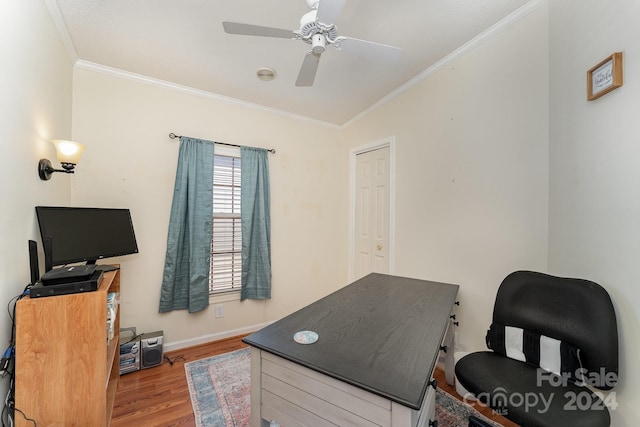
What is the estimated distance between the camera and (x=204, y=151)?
2.76 m

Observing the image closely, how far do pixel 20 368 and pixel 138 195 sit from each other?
162 cm

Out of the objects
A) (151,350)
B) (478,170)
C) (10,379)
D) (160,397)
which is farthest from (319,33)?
(151,350)

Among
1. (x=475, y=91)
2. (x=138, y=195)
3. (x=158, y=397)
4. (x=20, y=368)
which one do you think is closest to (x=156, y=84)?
(x=138, y=195)

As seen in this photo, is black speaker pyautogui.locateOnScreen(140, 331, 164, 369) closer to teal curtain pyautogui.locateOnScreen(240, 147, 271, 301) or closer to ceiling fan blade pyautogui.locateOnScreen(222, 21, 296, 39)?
teal curtain pyautogui.locateOnScreen(240, 147, 271, 301)

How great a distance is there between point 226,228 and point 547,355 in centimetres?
282

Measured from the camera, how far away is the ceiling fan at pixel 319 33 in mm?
1279

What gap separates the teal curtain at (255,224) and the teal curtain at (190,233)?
377 mm

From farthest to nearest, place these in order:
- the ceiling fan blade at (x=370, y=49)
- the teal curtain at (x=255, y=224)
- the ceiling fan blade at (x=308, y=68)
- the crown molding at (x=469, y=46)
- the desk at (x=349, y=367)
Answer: the teal curtain at (x=255, y=224)
the crown molding at (x=469, y=46)
the ceiling fan blade at (x=308, y=68)
the ceiling fan blade at (x=370, y=49)
the desk at (x=349, y=367)

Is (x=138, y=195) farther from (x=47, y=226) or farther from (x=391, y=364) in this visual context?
(x=391, y=364)

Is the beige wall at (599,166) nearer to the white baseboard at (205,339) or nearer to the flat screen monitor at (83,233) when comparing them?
the flat screen monitor at (83,233)

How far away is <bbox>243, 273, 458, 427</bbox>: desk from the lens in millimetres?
859

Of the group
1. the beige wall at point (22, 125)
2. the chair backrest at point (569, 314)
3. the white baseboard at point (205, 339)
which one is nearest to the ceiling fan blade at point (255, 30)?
the beige wall at point (22, 125)

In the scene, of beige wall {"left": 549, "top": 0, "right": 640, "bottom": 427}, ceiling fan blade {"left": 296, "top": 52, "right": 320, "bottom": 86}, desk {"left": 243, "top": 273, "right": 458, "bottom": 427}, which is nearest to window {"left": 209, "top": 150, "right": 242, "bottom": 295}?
ceiling fan blade {"left": 296, "top": 52, "right": 320, "bottom": 86}

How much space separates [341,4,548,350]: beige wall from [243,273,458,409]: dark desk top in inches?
19.2
